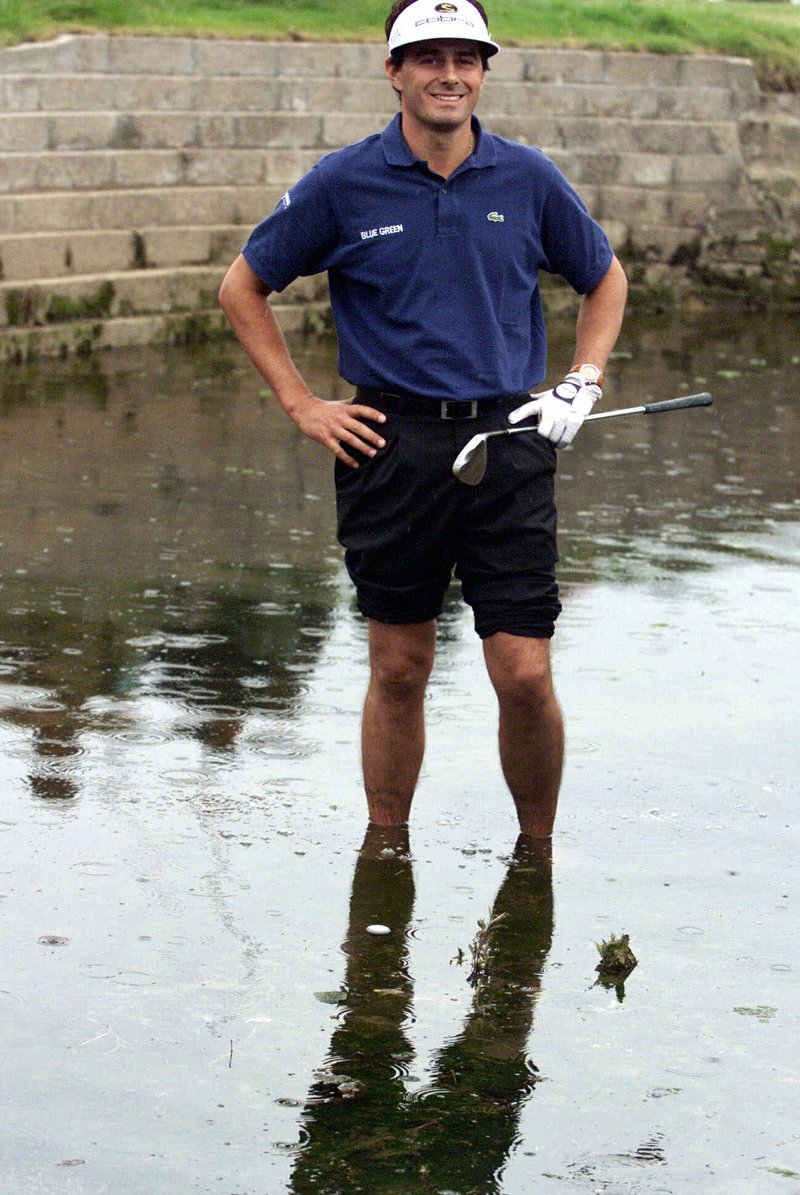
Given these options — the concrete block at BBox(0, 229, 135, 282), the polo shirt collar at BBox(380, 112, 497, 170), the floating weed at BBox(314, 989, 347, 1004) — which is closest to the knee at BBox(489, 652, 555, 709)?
the floating weed at BBox(314, 989, 347, 1004)

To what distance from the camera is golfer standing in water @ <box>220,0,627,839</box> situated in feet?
15.1

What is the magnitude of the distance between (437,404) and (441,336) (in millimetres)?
157

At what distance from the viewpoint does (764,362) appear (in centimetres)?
1537

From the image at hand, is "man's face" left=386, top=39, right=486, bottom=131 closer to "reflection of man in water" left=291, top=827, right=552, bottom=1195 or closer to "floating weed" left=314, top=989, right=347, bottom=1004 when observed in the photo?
"reflection of man in water" left=291, top=827, right=552, bottom=1195

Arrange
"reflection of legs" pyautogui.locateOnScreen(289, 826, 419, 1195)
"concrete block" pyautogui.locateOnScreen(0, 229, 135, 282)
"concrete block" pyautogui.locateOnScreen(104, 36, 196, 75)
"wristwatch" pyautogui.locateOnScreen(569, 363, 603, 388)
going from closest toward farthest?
"reflection of legs" pyautogui.locateOnScreen(289, 826, 419, 1195) < "wristwatch" pyautogui.locateOnScreen(569, 363, 603, 388) < "concrete block" pyautogui.locateOnScreen(0, 229, 135, 282) < "concrete block" pyautogui.locateOnScreen(104, 36, 196, 75)

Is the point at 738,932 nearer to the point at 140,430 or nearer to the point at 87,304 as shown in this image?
the point at 140,430

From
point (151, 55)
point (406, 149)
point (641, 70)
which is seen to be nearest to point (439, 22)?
point (406, 149)

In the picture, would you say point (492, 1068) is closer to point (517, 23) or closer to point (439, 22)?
point (439, 22)

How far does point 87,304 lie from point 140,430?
301 centimetres

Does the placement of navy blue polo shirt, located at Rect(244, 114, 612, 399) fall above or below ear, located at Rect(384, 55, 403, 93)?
below

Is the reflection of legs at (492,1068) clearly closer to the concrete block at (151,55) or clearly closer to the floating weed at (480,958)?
the floating weed at (480,958)

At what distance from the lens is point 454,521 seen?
4715 millimetres

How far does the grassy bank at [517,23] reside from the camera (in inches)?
614

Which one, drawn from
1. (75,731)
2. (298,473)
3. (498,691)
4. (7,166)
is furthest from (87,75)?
(498,691)
